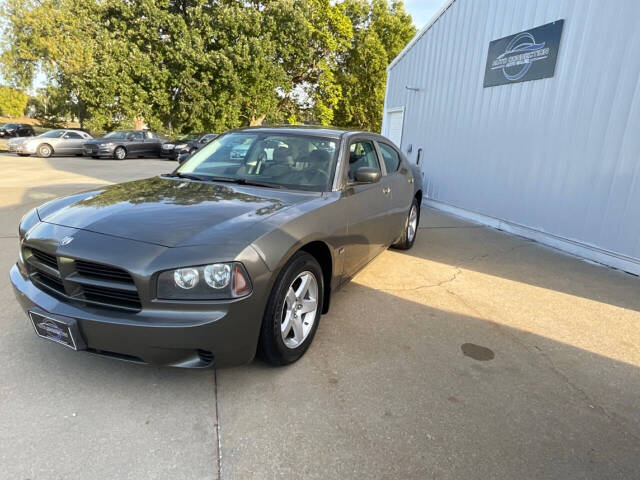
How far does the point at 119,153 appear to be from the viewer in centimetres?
1875

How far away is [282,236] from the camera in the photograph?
2369 millimetres

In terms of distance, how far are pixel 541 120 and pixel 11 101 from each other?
195 feet

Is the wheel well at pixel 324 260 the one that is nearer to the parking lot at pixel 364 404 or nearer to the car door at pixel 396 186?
the parking lot at pixel 364 404

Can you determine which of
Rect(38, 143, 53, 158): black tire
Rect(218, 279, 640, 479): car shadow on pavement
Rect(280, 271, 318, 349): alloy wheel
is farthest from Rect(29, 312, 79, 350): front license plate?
Rect(38, 143, 53, 158): black tire

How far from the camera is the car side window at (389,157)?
4582 millimetres

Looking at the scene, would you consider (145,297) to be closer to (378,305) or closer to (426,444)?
(426,444)

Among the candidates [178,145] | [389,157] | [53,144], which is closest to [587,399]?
[389,157]

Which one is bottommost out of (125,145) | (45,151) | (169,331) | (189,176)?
(45,151)

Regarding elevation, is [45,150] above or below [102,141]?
below

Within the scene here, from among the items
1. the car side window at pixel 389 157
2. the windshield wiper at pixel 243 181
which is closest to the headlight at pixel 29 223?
the windshield wiper at pixel 243 181

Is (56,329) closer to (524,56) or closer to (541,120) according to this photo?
(541,120)

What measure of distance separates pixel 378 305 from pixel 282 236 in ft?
5.59

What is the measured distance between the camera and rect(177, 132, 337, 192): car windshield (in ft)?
10.7

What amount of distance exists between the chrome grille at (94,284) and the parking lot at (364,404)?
23.4 inches
